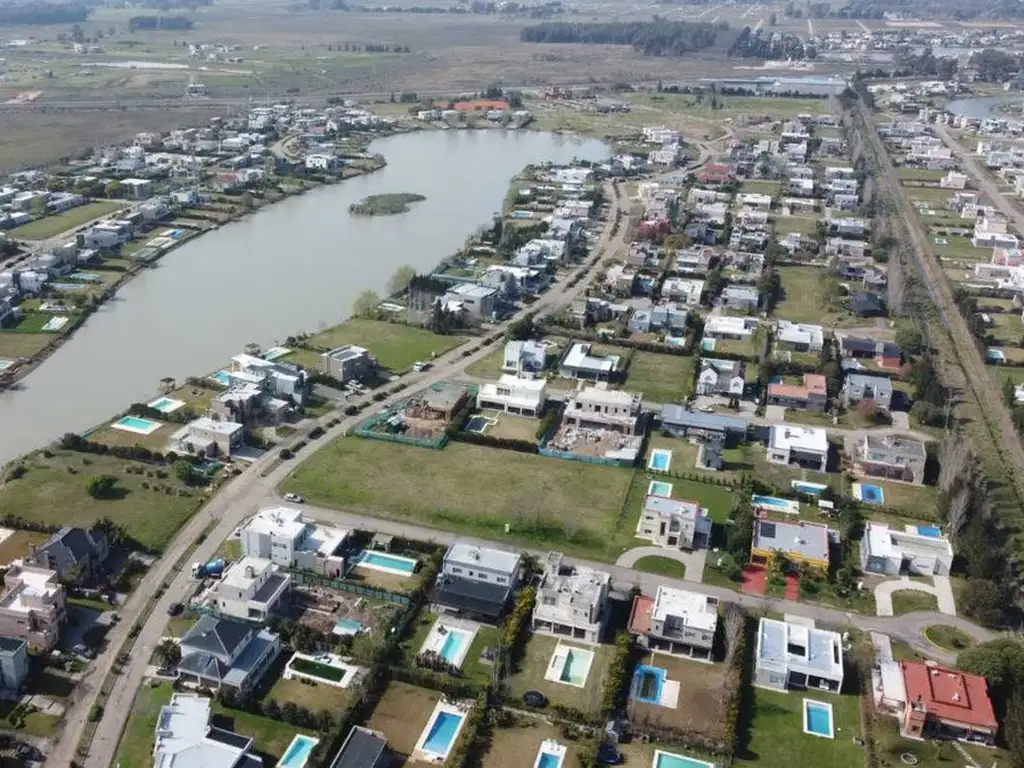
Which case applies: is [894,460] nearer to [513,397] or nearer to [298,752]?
[513,397]

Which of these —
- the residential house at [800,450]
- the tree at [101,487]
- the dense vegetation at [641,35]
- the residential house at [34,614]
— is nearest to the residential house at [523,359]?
the residential house at [800,450]

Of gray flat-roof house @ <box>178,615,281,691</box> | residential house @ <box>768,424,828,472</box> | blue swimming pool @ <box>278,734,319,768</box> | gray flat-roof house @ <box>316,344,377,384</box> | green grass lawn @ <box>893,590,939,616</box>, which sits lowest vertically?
blue swimming pool @ <box>278,734,319,768</box>

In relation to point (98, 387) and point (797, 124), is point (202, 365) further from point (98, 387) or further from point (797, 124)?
point (797, 124)

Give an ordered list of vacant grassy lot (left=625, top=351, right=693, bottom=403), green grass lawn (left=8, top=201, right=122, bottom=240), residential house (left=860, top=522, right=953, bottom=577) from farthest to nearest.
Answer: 1. green grass lawn (left=8, top=201, right=122, bottom=240)
2. vacant grassy lot (left=625, top=351, right=693, bottom=403)
3. residential house (left=860, top=522, right=953, bottom=577)

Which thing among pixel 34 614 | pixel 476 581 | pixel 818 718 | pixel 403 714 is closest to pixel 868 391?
pixel 818 718

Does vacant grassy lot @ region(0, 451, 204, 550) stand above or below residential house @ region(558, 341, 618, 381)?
below

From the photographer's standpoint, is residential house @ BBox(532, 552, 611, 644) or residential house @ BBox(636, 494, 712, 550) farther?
residential house @ BBox(636, 494, 712, 550)

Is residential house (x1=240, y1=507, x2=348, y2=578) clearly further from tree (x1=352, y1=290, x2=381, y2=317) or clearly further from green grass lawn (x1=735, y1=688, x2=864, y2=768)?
tree (x1=352, y1=290, x2=381, y2=317)

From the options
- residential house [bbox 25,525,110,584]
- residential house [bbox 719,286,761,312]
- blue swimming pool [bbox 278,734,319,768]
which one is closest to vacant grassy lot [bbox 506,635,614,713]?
blue swimming pool [bbox 278,734,319,768]
